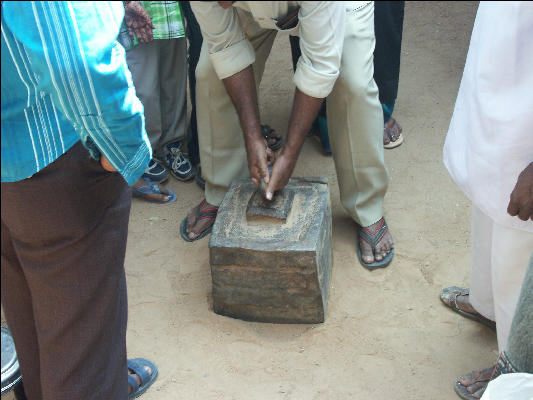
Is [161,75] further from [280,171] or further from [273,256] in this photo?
[273,256]

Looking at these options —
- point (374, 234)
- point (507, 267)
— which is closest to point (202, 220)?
point (374, 234)

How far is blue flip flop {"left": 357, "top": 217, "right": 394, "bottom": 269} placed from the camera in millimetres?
2896

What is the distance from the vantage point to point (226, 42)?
2.34m

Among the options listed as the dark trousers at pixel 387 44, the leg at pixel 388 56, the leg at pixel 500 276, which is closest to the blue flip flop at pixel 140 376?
the leg at pixel 500 276

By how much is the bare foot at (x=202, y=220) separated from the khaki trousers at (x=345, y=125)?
4cm

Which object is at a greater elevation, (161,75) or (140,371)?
(161,75)

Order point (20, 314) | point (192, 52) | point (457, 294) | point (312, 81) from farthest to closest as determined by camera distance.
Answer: point (192, 52)
point (457, 294)
point (312, 81)
point (20, 314)

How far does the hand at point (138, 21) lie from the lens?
2.93 m

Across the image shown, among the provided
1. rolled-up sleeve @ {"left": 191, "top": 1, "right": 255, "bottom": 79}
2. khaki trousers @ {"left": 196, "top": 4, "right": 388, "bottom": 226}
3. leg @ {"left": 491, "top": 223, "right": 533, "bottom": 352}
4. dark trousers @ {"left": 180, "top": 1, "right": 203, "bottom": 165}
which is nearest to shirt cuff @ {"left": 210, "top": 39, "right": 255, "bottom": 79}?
rolled-up sleeve @ {"left": 191, "top": 1, "right": 255, "bottom": 79}

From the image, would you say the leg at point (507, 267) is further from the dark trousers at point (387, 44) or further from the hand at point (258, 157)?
the dark trousers at point (387, 44)

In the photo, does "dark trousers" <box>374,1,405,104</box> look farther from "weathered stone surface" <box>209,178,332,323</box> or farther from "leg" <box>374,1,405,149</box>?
"weathered stone surface" <box>209,178,332,323</box>

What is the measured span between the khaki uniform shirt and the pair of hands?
29 centimetres

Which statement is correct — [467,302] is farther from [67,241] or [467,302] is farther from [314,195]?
[67,241]

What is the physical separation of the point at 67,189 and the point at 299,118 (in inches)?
38.1
